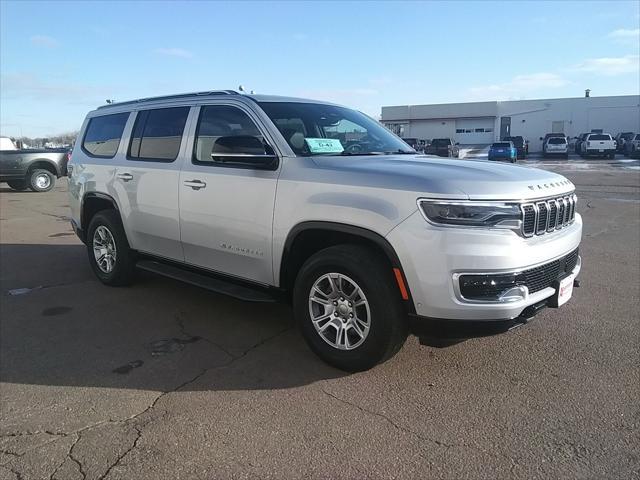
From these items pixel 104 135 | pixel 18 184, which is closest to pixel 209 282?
pixel 104 135

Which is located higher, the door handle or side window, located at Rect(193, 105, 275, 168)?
side window, located at Rect(193, 105, 275, 168)

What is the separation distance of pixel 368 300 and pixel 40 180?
18.6 meters

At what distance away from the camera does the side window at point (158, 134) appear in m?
5.04

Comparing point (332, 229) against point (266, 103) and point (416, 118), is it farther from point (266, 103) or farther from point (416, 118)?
point (416, 118)

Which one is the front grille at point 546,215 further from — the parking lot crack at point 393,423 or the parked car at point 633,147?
the parked car at point 633,147

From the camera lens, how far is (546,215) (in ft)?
11.8

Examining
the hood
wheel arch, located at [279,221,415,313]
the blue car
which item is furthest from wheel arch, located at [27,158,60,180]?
the blue car

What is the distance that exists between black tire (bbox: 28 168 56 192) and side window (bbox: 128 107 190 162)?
50.0ft

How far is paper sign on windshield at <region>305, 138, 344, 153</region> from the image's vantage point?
13.7 ft

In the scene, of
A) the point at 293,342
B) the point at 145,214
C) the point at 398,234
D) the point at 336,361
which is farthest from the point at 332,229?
the point at 145,214

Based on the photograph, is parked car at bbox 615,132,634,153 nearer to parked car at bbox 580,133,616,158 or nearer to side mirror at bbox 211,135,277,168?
parked car at bbox 580,133,616,158

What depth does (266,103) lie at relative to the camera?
4.52 meters

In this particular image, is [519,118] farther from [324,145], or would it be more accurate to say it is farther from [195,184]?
[195,184]

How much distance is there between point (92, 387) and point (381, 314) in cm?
208
